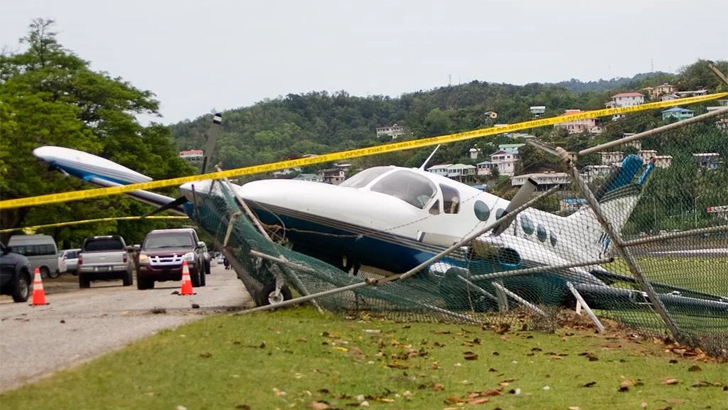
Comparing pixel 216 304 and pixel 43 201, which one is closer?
pixel 43 201

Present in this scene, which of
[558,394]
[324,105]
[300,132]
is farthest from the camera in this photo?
[324,105]

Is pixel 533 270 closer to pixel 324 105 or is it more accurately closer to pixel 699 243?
pixel 699 243

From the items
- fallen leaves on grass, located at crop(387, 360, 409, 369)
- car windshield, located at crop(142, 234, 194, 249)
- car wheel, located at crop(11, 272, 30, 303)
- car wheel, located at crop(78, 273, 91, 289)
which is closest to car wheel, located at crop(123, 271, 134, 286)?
car wheel, located at crop(78, 273, 91, 289)

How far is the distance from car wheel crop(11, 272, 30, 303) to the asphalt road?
234 mm

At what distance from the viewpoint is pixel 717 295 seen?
12.8m

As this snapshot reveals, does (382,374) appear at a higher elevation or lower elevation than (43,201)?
lower

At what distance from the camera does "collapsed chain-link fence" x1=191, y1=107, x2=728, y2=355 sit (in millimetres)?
12461

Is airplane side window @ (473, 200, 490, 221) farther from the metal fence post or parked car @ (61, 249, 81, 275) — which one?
parked car @ (61, 249, 81, 275)

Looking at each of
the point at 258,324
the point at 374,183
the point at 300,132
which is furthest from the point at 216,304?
the point at 300,132

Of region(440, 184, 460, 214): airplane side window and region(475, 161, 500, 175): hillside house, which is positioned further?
region(475, 161, 500, 175): hillside house

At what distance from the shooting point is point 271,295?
1625cm

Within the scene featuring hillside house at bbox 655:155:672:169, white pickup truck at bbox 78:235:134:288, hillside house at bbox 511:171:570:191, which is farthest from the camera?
white pickup truck at bbox 78:235:134:288

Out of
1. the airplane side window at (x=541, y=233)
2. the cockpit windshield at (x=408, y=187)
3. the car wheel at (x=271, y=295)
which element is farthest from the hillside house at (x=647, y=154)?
the cockpit windshield at (x=408, y=187)

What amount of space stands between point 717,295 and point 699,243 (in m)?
0.78
